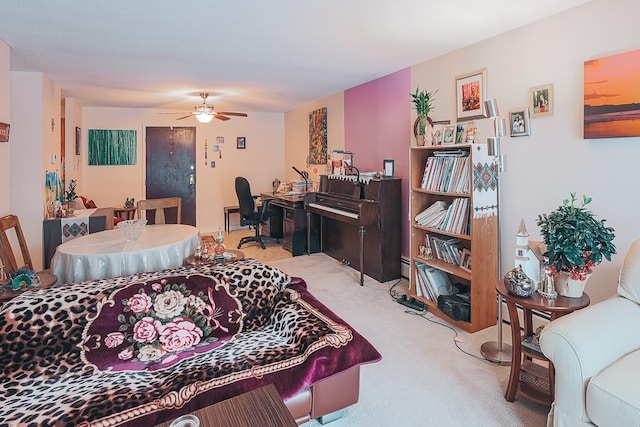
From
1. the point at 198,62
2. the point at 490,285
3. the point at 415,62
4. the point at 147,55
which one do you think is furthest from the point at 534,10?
the point at 147,55

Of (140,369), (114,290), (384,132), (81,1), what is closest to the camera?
(140,369)

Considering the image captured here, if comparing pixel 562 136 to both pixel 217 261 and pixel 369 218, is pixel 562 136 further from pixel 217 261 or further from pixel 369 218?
pixel 217 261

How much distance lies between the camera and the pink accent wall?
4070 mm

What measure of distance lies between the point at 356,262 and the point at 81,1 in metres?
3.52

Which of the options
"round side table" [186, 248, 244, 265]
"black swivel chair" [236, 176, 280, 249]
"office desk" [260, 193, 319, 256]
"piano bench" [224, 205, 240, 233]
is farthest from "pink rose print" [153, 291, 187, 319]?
"piano bench" [224, 205, 240, 233]

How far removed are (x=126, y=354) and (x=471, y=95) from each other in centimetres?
316

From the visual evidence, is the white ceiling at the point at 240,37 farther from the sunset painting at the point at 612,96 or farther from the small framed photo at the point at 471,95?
the sunset painting at the point at 612,96

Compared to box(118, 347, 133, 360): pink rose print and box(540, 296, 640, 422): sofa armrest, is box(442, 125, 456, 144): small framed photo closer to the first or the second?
box(540, 296, 640, 422): sofa armrest

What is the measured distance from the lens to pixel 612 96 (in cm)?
226

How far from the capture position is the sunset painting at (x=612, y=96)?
85.3 inches

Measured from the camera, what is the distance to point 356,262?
4586 millimetres

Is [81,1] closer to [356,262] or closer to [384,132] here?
[384,132]

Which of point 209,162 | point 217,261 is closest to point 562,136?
point 217,261

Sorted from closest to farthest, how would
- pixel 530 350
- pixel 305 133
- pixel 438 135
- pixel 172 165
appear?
pixel 530 350 < pixel 438 135 < pixel 305 133 < pixel 172 165
